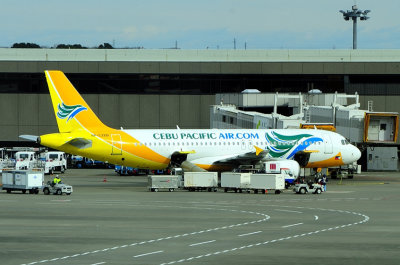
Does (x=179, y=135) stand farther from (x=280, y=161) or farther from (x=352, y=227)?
(x=352, y=227)

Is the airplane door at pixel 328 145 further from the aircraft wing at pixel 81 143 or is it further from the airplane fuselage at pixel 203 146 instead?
the aircraft wing at pixel 81 143

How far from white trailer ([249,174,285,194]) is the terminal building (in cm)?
5054

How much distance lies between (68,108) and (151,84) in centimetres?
4457

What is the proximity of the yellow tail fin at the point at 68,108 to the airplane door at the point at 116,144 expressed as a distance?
1772 mm

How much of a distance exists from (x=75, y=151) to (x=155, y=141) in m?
6.36

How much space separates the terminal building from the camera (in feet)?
367

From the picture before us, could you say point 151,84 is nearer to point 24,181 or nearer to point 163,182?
point 163,182

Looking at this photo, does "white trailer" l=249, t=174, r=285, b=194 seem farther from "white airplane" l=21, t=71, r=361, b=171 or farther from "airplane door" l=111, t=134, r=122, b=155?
"airplane door" l=111, t=134, r=122, b=155

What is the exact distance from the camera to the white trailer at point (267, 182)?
6066 cm

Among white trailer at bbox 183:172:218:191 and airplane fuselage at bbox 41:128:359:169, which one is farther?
airplane fuselage at bbox 41:128:359:169
